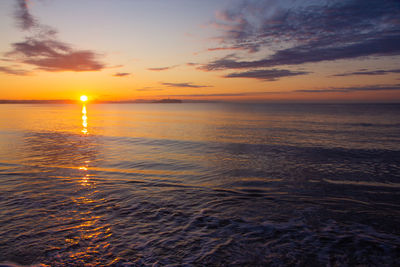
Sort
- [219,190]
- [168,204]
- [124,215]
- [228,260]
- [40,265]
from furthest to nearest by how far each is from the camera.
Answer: [219,190]
[168,204]
[124,215]
[228,260]
[40,265]

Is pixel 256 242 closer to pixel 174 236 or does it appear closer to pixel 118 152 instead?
pixel 174 236

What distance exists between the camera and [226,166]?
1872 cm

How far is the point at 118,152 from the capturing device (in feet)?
78.7

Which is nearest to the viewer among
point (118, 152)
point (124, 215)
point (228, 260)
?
point (228, 260)

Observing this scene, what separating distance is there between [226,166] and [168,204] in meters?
8.66

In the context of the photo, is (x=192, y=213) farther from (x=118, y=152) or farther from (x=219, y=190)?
(x=118, y=152)

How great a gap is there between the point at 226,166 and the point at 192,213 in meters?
9.16

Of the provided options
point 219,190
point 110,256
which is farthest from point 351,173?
point 110,256

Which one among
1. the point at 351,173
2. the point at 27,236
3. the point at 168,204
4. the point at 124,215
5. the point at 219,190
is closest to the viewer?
the point at 27,236

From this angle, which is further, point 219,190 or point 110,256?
point 219,190

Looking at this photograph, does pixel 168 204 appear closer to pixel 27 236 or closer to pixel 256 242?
pixel 256 242

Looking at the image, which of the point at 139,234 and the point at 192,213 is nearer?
the point at 139,234

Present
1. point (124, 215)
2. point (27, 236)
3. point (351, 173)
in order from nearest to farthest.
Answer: point (27, 236)
point (124, 215)
point (351, 173)

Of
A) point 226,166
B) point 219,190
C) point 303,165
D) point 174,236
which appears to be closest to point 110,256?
point 174,236
